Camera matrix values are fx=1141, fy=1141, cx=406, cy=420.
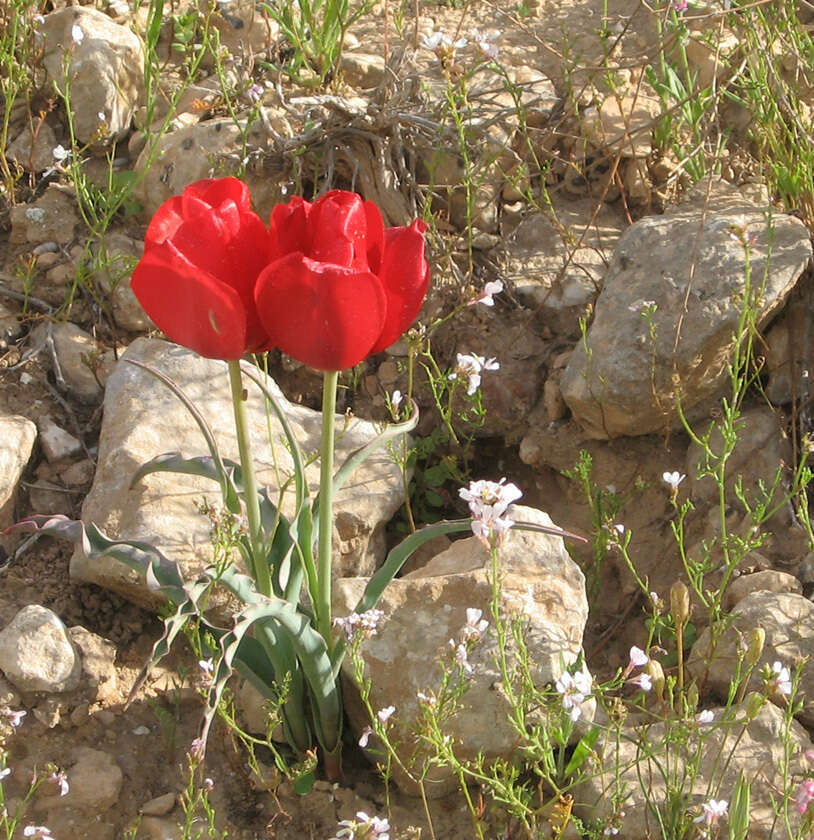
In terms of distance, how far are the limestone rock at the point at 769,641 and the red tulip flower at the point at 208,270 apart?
4.17 ft

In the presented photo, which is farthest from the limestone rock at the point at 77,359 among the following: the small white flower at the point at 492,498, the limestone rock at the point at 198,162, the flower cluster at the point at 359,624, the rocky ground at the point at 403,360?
the small white flower at the point at 492,498

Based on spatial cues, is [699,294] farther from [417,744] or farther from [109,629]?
[109,629]

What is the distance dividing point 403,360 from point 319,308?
61.9 inches

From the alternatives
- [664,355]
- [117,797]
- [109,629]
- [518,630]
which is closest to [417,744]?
[518,630]

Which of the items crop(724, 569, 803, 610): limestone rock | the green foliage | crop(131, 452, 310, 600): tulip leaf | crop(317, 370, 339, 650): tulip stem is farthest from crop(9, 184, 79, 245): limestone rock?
crop(724, 569, 803, 610): limestone rock

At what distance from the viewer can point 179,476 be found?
278 centimetres

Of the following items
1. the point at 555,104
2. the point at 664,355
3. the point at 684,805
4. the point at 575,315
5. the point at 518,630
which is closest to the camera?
the point at 518,630

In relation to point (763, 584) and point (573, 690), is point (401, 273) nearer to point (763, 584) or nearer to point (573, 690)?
point (573, 690)

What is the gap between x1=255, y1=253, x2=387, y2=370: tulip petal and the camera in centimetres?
164

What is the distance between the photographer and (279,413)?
2.13 meters

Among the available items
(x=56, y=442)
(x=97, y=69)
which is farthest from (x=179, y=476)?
(x=97, y=69)

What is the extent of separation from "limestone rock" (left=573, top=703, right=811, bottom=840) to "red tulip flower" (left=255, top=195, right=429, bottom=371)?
0.89 m

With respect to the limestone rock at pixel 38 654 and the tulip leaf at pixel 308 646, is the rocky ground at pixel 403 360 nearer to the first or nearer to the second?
the limestone rock at pixel 38 654

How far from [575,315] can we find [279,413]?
140 cm
